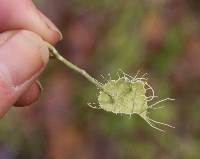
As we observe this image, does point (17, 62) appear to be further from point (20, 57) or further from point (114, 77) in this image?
point (114, 77)

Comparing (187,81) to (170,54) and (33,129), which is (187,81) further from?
(33,129)

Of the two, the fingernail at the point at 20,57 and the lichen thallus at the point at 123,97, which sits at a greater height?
the fingernail at the point at 20,57

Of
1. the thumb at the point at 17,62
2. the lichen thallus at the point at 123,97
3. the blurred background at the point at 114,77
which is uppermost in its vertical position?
the thumb at the point at 17,62

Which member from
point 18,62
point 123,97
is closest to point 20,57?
point 18,62

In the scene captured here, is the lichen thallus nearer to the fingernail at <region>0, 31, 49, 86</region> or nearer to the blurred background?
the fingernail at <region>0, 31, 49, 86</region>

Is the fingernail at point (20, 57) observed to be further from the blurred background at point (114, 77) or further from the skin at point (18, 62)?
the blurred background at point (114, 77)

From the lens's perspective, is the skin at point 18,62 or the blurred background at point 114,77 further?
the blurred background at point 114,77

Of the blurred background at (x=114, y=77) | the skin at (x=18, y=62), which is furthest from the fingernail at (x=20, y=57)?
the blurred background at (x=114, y=77)

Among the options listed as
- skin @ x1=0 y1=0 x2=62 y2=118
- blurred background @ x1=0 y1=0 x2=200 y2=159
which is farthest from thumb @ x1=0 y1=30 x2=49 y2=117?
blurred background @ x1=0 y1=0 x2=200 y2=159
